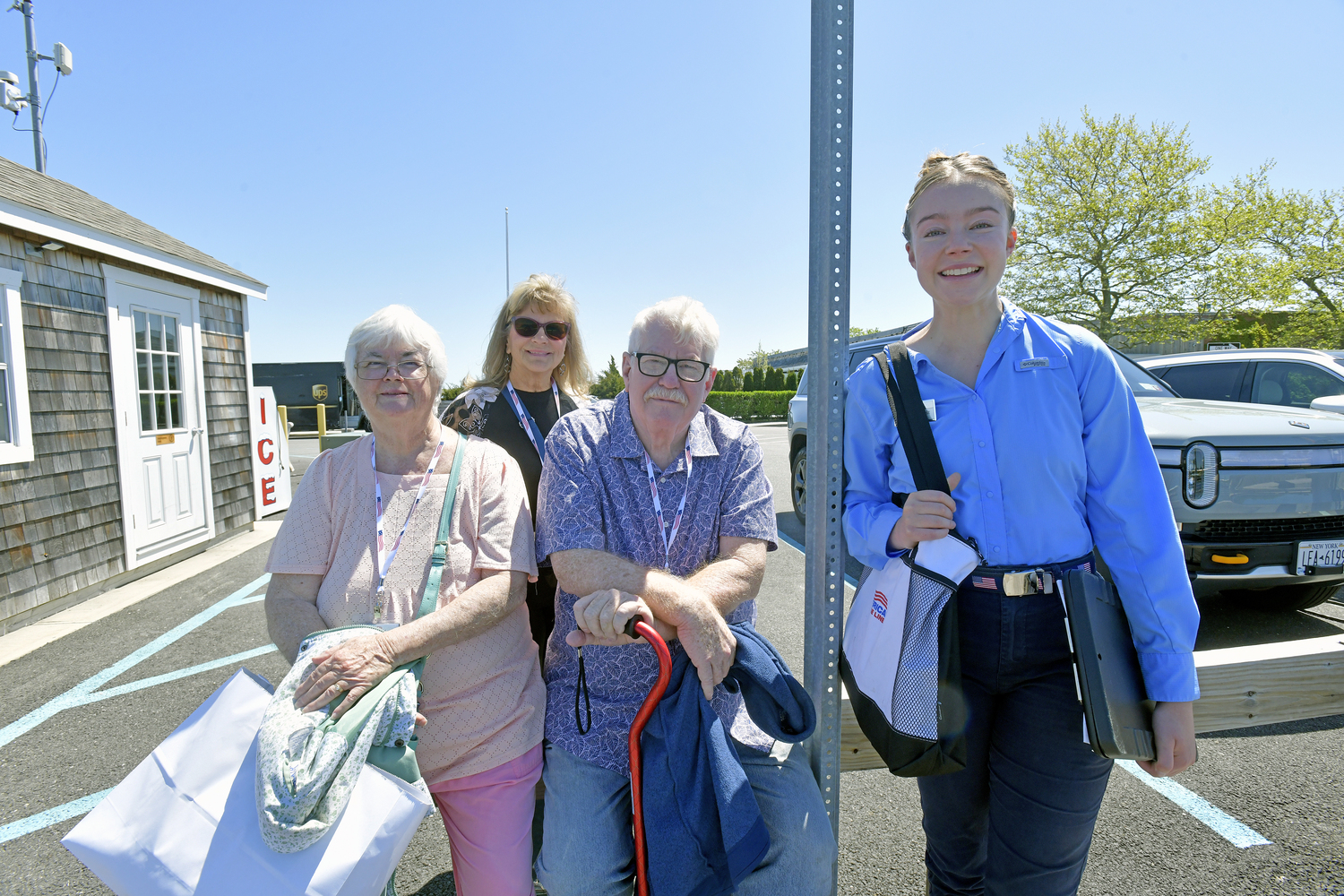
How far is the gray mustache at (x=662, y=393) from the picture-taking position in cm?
189

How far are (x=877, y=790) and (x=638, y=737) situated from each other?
76.5 inches

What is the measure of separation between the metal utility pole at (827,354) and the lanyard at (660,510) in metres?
0.44

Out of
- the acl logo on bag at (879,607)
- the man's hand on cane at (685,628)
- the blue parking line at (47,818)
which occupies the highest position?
the acl logo on bag at (879,607)

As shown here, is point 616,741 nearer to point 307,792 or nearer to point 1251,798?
point 307,792

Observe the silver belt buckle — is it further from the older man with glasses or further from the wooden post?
the older man with glasses

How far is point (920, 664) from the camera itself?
4.68ft

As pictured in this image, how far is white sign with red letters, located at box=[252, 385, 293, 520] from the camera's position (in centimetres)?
943

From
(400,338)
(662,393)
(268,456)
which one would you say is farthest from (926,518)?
(268,456)

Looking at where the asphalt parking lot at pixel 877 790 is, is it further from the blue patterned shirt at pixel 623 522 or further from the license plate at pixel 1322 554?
the blue patterned shirt at pixel 623 522

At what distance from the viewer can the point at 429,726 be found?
74.4 inches

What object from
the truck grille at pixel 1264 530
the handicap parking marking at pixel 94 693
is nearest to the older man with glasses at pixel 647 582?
the handicap parking marking at pixel 94 693

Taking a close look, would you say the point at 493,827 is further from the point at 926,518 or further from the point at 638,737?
the point at 926,518

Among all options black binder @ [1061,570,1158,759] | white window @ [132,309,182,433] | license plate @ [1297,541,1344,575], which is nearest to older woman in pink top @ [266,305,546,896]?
black binder @ [1061,570,1158,759]

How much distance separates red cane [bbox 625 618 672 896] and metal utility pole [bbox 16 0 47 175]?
1851 centimetres
